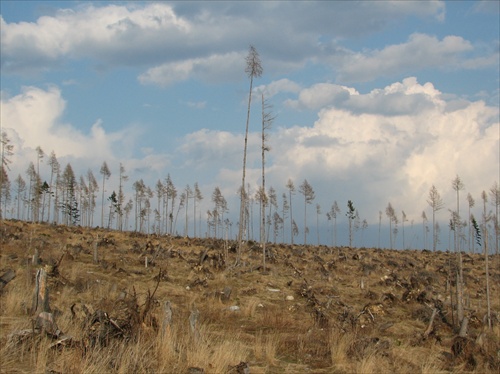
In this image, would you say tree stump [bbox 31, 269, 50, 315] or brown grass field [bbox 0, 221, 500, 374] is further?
tree stump [bbox 31, 269, 50, 315]

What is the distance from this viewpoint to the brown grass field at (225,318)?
20.0 feet

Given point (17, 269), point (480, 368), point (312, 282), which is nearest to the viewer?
point (480, 368)

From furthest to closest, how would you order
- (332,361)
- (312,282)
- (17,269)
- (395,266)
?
(395,266) → (312,282) → (17,269) → (332,361)

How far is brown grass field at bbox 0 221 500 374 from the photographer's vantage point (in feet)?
20.0

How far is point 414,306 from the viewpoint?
49.8ft

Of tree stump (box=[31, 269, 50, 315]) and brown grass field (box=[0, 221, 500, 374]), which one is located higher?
tree stump (box=[31, 269, 50, 315])

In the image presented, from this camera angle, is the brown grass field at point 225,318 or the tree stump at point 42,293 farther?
the tree stump at point 42,293

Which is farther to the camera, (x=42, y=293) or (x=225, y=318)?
(x=225, y=318)

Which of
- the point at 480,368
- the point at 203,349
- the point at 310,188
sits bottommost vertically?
the point at 480,368

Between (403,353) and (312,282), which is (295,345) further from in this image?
(312,282)

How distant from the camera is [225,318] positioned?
11930 mm

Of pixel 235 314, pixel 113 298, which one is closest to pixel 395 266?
pixel 235 314

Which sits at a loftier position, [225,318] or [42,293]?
[42,293]

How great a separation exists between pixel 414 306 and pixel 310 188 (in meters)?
55.2
